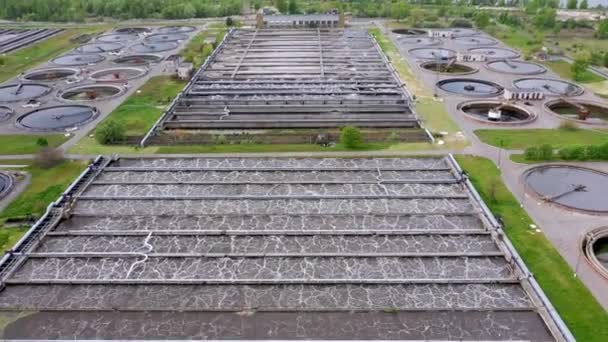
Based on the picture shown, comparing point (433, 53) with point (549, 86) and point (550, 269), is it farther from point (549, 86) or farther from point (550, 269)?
point (550, 269)

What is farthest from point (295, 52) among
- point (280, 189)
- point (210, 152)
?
point (280, 189)

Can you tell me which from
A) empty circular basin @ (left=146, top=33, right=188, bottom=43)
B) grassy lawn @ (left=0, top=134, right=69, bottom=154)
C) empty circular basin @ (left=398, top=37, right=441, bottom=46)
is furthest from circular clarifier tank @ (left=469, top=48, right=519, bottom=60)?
grassy lawn @ (left=0, top=134, right=69, bottom=154)

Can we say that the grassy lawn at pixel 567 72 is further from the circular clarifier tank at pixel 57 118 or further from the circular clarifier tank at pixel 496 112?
the circular clarifier tank at pixel 57 118

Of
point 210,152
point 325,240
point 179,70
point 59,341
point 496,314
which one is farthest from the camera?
point 179,70

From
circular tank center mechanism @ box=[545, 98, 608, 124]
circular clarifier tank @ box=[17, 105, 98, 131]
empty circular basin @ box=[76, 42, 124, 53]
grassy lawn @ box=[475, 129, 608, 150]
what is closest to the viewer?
grassy lawn @ box=[475, 129, 608, 150]

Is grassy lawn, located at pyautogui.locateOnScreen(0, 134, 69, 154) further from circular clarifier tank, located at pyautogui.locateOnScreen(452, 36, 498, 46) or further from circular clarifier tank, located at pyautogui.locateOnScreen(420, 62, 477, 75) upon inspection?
circular clarifier tank, located at pyautogui.locateOnScreen(452, 36, 498, 46)

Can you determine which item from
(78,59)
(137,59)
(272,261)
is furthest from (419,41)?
(272,261)

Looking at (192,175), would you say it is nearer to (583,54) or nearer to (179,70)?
(179,70)
